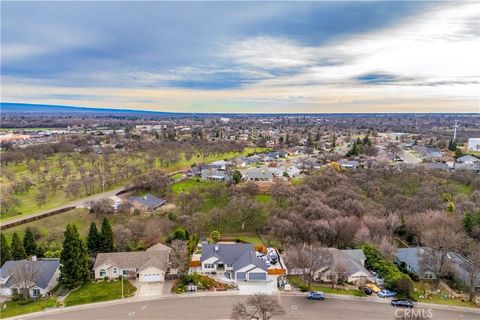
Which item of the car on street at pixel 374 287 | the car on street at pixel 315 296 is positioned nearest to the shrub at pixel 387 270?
the car on street at pixel 374 287

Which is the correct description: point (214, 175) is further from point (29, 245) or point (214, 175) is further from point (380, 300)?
point (380, 300)

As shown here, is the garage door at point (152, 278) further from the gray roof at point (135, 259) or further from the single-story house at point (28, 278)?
the single-story house at point (28, 278)

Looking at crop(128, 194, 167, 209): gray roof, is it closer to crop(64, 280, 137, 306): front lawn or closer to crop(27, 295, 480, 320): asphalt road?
crop(64, 280, 137, 306): front lawn

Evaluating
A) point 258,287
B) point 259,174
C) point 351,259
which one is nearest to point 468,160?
point 259,174

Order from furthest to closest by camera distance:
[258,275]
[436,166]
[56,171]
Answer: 1. [56,171]
2. [436,166]
3. [258,275]

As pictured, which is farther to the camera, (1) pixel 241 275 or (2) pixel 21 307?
(1) pixel 241 275
